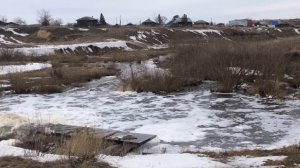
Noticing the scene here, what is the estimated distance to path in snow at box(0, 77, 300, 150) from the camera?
1277 cm

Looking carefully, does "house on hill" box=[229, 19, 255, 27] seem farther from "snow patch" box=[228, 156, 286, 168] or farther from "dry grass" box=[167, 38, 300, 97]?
"snow patch" box=[228, 156, 286, 168]

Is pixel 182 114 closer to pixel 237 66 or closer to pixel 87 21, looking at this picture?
pixel 237 66

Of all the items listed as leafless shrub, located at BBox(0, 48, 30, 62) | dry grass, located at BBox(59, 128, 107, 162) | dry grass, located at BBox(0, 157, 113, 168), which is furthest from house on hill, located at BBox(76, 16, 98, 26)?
dry grass, located at BBox(0, 157, 113, 168)

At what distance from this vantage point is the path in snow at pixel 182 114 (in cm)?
1277

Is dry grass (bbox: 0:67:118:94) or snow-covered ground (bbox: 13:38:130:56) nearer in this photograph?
dry grass (bbox: 0:67:118:94)

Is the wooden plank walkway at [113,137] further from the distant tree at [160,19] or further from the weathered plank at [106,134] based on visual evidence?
the distant tree at [160,19]

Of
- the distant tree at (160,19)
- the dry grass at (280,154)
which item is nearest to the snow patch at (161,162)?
the dry grass at (280,154)

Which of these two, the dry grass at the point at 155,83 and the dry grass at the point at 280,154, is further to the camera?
the dry grass at the point at 155,83

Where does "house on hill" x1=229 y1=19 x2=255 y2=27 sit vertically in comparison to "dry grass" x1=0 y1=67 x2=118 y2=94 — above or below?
above

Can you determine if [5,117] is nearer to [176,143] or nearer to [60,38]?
[176,143]

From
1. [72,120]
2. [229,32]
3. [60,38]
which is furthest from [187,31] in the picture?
[72,120]

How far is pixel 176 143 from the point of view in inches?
474

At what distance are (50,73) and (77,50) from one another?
1731 centimetres

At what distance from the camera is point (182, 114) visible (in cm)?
1631
